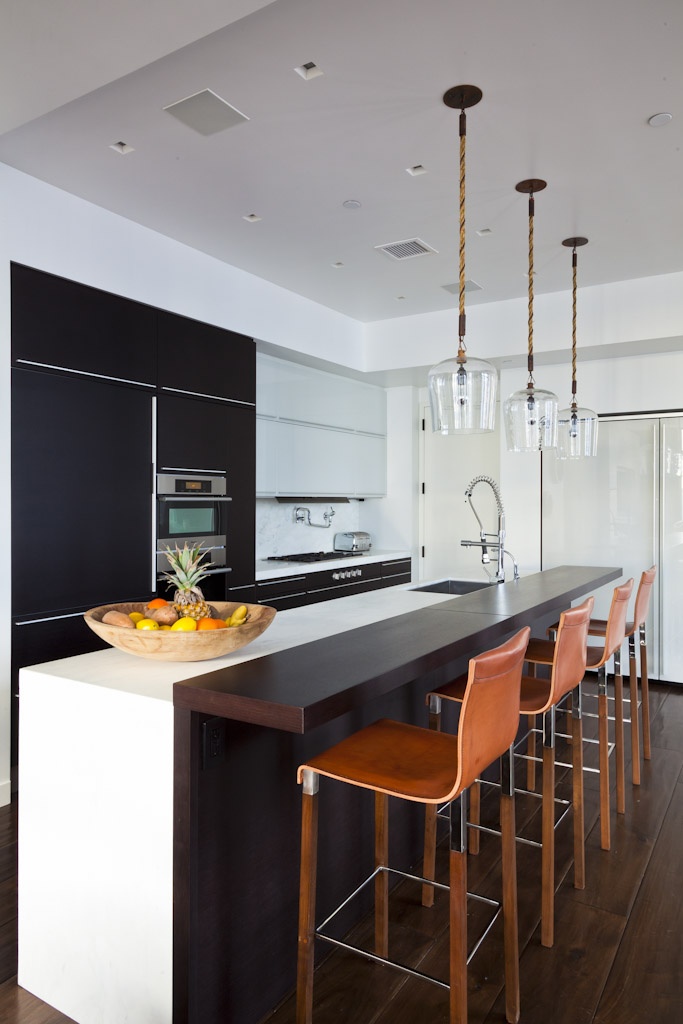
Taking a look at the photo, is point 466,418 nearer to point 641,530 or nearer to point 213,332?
point 213,332

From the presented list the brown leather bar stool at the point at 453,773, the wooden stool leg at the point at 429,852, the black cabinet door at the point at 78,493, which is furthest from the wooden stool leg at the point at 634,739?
the black cabinet door at the point at 78,493

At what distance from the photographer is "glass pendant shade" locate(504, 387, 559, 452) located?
3088 millimetres

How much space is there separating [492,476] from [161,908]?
17.8ft

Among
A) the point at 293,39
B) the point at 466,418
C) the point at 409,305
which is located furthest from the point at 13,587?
the point at 409,305

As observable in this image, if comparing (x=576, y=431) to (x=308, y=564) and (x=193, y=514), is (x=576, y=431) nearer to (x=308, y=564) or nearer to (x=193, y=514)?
(x=193, y=514)

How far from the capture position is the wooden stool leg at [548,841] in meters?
2.13

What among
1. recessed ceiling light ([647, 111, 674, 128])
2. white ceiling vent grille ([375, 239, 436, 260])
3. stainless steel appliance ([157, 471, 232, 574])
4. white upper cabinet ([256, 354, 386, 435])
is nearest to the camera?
recessed ceiling light ([647, 111, 674, 128])

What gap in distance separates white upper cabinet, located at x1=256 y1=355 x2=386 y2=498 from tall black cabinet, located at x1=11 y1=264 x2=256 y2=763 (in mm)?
726

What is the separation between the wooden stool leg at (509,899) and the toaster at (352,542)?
169 inches

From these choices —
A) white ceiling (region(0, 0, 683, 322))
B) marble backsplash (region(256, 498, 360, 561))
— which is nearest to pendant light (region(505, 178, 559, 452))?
white ceiling (region(0, 0, 683, 322))

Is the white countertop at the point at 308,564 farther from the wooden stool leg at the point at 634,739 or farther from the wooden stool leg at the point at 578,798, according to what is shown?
the wooden stool leg at the point at 578,798

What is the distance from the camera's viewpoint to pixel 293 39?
221cm

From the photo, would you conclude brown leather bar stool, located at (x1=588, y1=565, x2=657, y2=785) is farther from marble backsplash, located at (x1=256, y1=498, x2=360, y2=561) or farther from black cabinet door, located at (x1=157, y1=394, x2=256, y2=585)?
marble backsplash, located at (x1=256, y1=498, x2=360, y2=561)

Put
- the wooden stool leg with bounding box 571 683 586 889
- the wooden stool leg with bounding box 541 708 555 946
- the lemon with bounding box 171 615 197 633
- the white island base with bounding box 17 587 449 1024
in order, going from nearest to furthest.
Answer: the white island base with bounding box 17 587 449 1024, the lemon with bounding box 171 615 197 633, the wooden stool leg with bounding box 541 708 555 946, the wooden stool leg with bounding box 571 683 586 889
